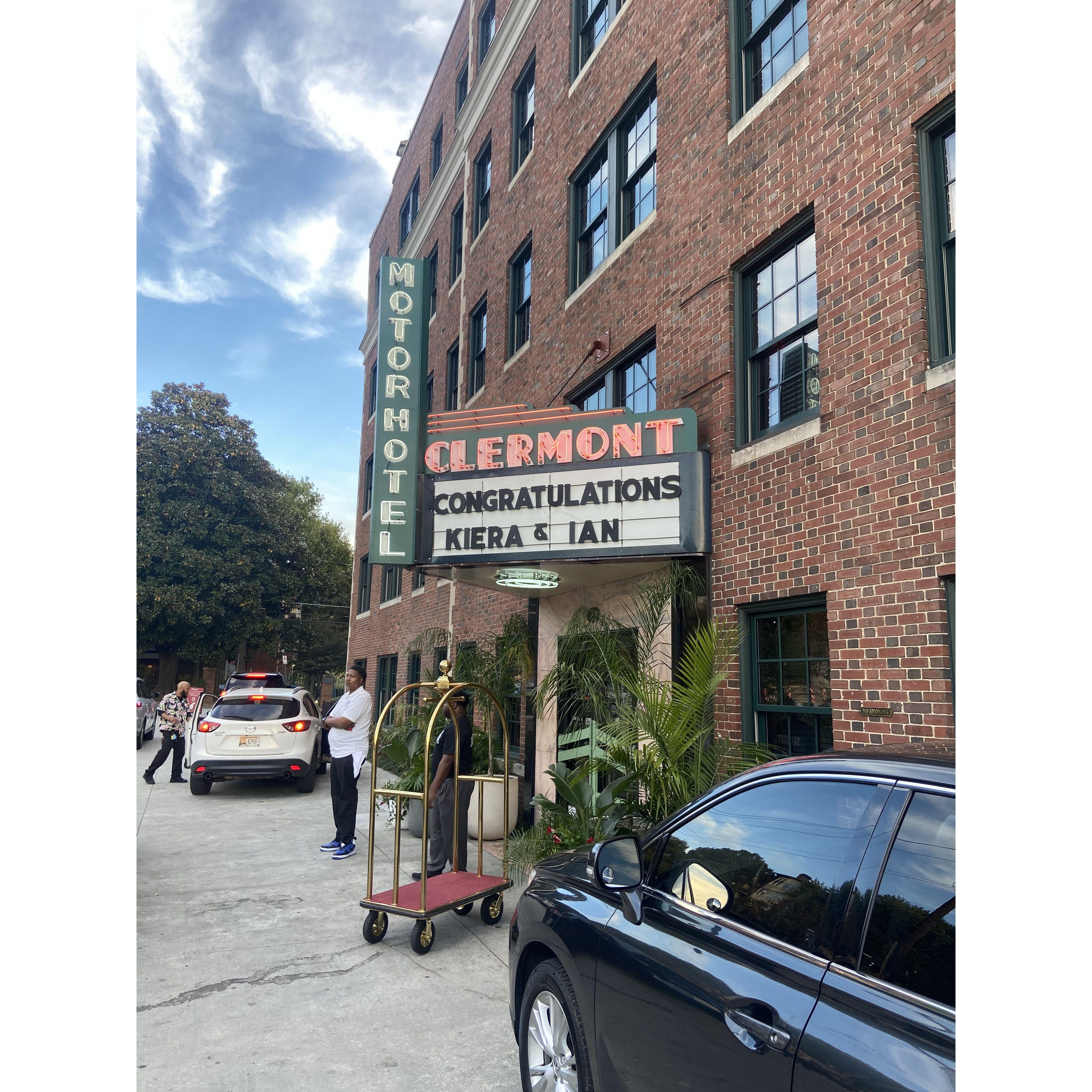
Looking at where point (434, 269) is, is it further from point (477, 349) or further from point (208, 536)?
point (208, 536)

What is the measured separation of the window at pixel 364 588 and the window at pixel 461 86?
11747 mm

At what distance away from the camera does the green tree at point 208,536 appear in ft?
107

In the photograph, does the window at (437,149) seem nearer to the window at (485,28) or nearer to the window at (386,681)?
the window at (485,28)

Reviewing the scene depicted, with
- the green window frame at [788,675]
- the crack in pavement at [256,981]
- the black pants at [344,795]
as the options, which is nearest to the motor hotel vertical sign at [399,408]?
the black pants at [344,795]

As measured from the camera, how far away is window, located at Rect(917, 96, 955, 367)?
18.9ft

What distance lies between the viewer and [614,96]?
10828mm

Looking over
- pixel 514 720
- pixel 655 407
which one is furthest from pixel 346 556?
pixel 655 407

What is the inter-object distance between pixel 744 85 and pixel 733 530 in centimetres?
445

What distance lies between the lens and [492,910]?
21.6ft

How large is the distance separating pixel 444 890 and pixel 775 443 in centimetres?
447

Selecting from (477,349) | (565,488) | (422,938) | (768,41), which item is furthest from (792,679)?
(477,349)

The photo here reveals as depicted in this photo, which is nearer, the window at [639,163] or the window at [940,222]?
the window at [940,222]

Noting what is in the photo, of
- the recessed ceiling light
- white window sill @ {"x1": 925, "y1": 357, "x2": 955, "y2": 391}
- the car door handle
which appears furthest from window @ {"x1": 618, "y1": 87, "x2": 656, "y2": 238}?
the car door handle

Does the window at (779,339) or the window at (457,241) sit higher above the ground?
the window at (457,241)
